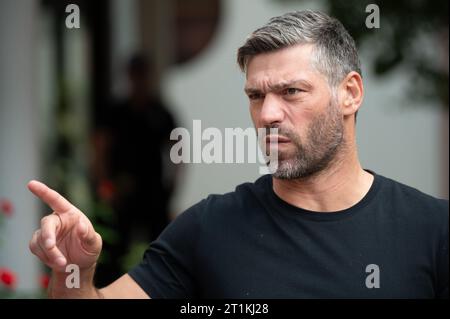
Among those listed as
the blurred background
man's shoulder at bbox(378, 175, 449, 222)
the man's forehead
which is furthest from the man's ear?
the blurred background

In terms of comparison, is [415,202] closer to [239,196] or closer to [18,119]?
[239,196]

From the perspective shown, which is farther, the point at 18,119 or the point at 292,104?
the point at 18,119

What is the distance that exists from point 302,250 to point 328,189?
0.21 metres

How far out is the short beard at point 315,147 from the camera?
255 centimetres

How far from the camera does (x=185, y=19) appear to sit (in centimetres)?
818

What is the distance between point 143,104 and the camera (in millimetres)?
6500

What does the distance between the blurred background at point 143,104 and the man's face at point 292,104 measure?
3.97ft

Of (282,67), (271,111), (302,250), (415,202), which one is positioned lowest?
(302,250)

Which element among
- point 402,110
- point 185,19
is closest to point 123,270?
point 402,110

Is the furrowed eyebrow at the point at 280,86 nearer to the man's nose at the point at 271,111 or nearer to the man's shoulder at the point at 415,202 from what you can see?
the man's nose at the point at 271,111

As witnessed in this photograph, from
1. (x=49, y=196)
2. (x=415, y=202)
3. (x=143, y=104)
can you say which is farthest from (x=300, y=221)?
(x=143, y=104)

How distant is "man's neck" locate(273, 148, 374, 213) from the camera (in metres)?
2.57

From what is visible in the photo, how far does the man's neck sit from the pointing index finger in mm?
609

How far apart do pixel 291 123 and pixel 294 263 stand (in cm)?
38
